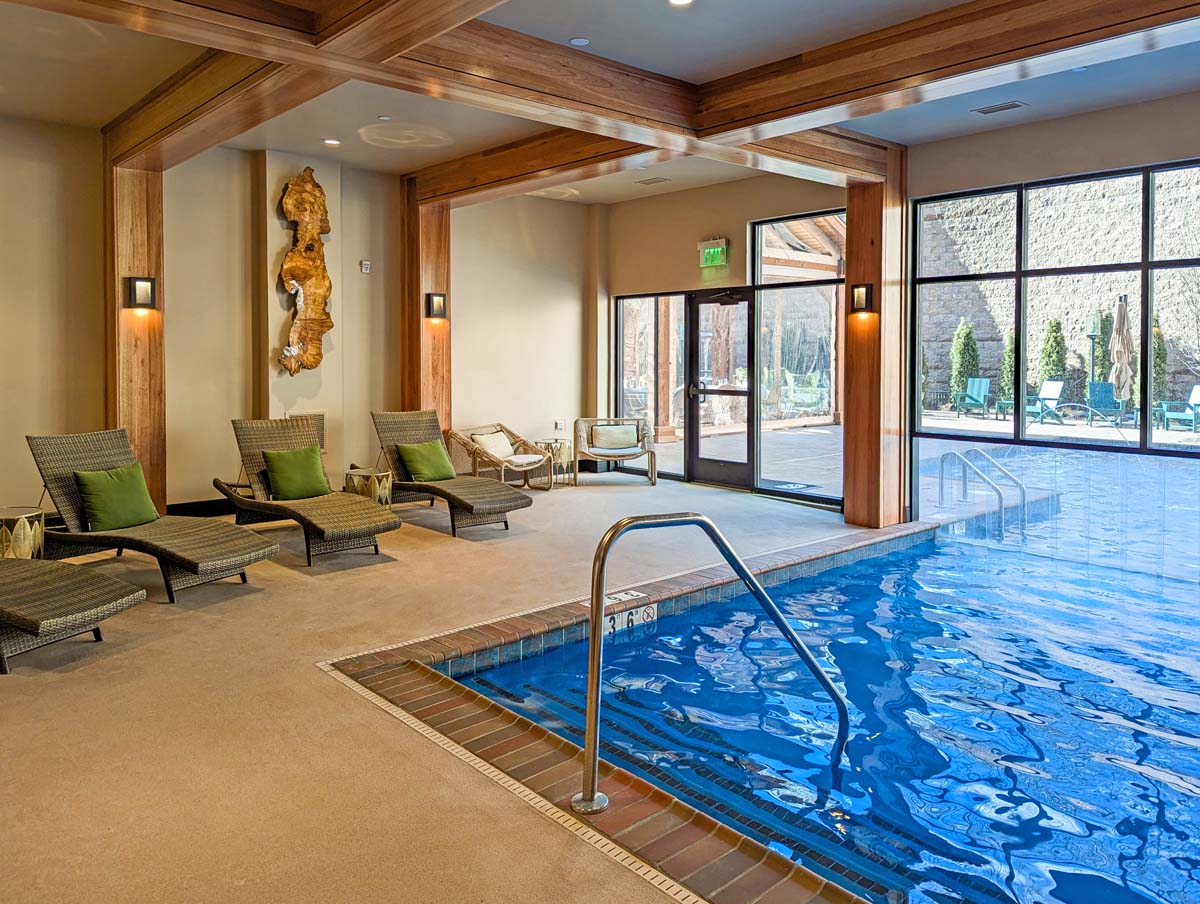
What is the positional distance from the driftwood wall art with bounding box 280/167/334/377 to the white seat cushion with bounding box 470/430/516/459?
5.95 ft

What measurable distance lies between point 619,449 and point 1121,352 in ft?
17.0

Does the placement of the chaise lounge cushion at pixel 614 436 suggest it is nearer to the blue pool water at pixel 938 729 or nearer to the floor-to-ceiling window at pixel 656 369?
the floor-to-ceiling window at pixel 656 369

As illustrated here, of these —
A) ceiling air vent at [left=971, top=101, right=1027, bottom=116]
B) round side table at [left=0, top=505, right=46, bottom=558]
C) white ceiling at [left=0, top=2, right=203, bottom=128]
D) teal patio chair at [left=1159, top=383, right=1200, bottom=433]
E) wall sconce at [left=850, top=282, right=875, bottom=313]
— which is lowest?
round side table at [left=0, top=505, right=46, bottom=558]

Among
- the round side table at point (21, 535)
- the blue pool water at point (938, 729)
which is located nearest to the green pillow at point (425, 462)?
the round side table at point (21, 535)

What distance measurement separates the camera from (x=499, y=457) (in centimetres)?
932

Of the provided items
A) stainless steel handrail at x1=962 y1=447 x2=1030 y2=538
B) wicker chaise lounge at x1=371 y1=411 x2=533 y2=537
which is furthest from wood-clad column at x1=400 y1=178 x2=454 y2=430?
stainless steel handrail at x1=962 y1=447 x2=1030 y2=538

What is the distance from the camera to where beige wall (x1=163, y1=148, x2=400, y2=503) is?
306 inches

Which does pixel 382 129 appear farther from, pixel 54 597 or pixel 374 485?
pixel 54 597

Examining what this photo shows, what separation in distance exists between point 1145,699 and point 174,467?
7.31 meters

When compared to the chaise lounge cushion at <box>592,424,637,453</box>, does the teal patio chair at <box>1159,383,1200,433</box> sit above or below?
above

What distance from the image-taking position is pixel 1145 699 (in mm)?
4223

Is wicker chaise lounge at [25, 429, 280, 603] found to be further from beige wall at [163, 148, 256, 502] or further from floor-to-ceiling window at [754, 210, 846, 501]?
floor-to-ceiling window at [754, 210, 846, 501]

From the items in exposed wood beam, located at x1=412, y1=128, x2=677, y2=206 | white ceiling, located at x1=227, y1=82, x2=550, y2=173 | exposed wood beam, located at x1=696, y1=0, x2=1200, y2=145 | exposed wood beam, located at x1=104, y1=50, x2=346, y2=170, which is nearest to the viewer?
exposed wood beam, located at x1=696, y1=0, x2=1200, y2=145

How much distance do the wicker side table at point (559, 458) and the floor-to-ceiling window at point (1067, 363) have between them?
12.7ft
